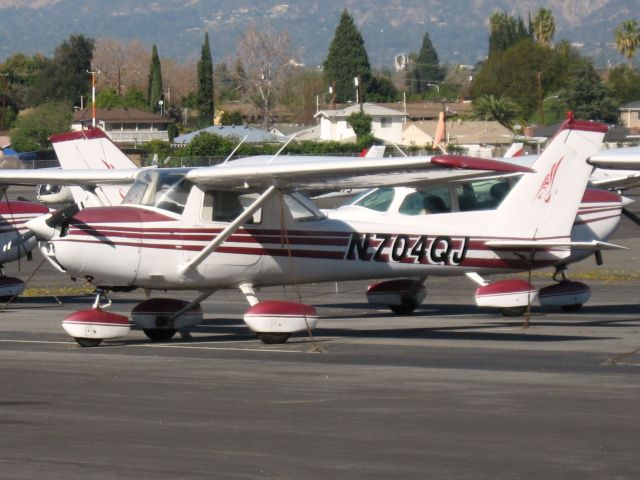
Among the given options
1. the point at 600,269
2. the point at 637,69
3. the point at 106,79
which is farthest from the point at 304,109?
the point at 600,269

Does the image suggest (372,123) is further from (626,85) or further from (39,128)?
(626,85)

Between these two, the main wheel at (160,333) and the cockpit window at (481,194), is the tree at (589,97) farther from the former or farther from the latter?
the main wheel at (160,333)

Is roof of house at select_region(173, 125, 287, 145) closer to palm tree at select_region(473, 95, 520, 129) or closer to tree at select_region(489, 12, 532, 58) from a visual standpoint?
palm tree at select_region(473, 95, 520, 129)

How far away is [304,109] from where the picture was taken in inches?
5837

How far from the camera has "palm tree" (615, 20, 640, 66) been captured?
15125cm

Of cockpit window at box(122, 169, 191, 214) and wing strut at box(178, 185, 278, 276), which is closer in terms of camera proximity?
wing strut at box(178, 185, 278, 276)

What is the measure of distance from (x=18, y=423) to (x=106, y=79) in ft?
506

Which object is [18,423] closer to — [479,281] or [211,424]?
[211,424]

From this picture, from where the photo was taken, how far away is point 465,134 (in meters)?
101

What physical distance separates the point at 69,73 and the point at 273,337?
130218mm

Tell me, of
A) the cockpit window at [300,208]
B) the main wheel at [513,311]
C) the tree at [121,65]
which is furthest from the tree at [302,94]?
the cockpit window at [300,208]

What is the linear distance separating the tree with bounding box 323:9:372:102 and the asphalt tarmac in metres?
147

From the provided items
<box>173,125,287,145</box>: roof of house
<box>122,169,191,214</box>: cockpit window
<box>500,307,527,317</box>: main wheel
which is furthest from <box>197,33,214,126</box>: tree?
<box>122,169,191,214</box>: cockpit window

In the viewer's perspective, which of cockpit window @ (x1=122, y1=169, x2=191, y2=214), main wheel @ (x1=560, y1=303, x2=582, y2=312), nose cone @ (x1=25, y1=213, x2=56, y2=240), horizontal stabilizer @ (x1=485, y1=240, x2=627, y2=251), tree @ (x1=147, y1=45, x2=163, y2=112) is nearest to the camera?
cockpit window @ (x1=122, y1=169, x2=191, y2=214)
